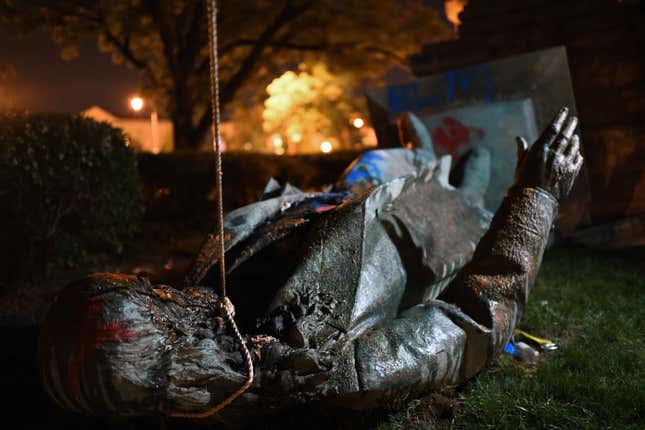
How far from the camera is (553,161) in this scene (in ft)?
9.39

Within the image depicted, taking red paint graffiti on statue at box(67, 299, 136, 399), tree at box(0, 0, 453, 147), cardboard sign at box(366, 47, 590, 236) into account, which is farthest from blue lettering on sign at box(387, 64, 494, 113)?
tree at box(0, 0, 453, 147)

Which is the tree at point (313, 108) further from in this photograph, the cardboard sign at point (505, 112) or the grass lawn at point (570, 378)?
the grass lawn at point (570, 378)

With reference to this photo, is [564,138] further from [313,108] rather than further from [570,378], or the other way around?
[313,108]

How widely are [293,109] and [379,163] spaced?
87.9ft

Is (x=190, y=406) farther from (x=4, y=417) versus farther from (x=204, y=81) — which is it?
(x=204, y=81)

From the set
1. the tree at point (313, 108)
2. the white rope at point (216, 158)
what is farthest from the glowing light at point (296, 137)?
the white rope at point (216, 158)

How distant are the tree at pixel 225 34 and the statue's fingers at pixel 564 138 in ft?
36.5

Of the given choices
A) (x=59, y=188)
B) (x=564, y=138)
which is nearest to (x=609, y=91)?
(x=564, y=138)

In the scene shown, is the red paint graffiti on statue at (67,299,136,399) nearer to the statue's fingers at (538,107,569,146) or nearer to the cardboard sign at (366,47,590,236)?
the statue's fingers at (538,107,569,146)

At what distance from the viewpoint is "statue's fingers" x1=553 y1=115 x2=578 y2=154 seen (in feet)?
9.66

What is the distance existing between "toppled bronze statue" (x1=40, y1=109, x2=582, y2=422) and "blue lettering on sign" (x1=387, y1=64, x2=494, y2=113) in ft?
10.9

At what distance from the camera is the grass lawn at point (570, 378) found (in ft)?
8.28

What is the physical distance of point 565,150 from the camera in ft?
9.73

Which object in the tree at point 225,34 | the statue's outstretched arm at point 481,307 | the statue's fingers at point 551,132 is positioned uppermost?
the tree at point 225,34
